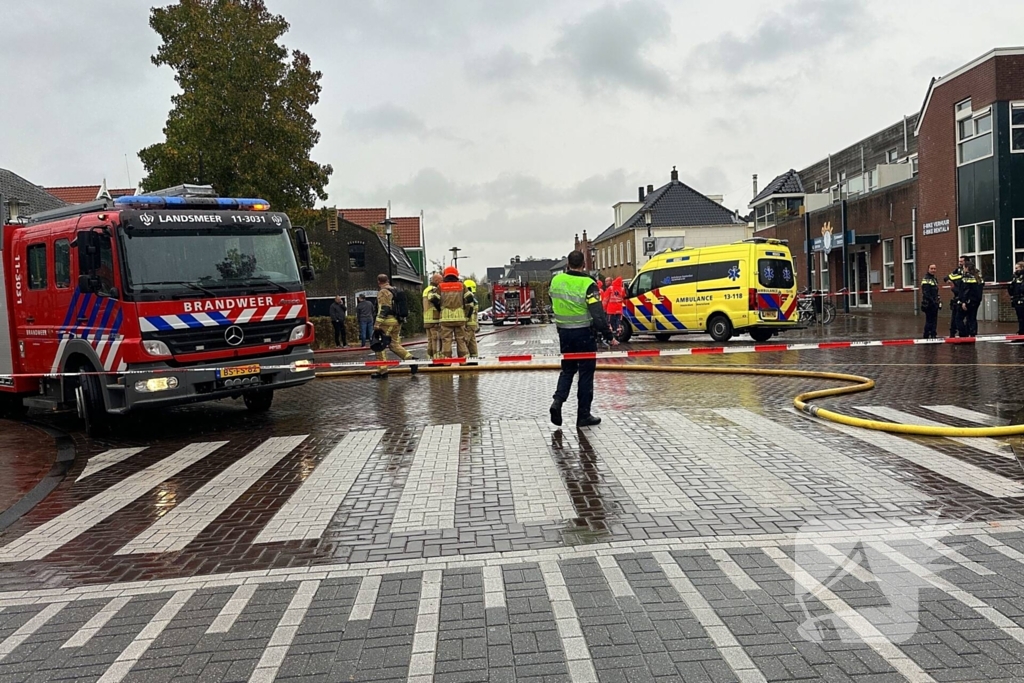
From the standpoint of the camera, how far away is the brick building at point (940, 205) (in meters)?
23.0

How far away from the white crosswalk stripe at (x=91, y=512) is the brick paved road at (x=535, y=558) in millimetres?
31

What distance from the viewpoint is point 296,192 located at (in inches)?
885

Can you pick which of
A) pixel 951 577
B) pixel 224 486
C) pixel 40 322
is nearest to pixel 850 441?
pixel 951 577

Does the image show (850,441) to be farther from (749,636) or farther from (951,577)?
(749,636)

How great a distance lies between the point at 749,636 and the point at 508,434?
16.6ft

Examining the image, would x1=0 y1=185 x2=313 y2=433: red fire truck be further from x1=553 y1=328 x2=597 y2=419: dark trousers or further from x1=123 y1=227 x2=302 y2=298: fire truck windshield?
x1=553 y1=328 x2=597 y2=419: dark trousers

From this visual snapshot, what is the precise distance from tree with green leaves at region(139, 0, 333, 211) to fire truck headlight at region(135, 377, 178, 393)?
41.7ft

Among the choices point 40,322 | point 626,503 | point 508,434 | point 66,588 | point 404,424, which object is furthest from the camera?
point 40,322

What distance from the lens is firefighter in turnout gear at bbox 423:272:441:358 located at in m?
14.6

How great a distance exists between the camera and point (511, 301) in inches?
1719

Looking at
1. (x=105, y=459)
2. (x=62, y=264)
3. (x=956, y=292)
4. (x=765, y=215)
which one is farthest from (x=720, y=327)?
(x=765, y=215)

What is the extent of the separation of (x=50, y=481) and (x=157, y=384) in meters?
1.69

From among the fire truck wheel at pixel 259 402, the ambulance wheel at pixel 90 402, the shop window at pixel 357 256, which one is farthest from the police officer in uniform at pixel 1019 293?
the shop window at pixel 357 256

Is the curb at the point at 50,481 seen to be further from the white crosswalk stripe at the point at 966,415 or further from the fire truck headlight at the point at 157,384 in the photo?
the white crosswalk stripe at the point at 966,415
